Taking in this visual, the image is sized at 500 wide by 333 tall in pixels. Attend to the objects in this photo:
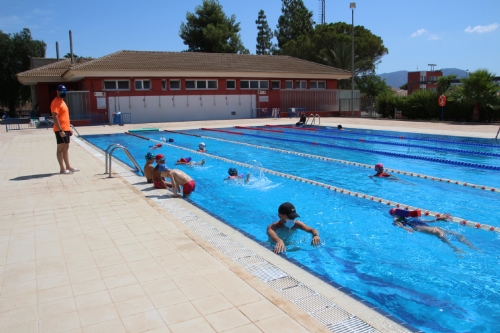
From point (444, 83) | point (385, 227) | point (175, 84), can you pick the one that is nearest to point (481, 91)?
point (444, 83)

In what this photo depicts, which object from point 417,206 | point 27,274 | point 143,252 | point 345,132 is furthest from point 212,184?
point 345,132

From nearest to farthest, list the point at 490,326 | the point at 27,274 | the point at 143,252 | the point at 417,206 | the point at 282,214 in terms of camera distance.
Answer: the point at 490,326 < the point at 27,274 < the point at 143,252 < the point at 282,214 < the point at 417,206

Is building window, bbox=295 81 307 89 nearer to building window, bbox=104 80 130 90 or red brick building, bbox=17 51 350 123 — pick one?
red brick building, bbox=17 51 350 123

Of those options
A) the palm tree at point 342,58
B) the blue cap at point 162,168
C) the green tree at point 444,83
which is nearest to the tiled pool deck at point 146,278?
the blue cap at point 162,168

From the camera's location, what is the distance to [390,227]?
657cm

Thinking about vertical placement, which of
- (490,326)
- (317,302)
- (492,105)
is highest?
(492,105)

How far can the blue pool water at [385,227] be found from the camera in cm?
428

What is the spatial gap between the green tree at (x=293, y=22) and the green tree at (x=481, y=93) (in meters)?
40.5

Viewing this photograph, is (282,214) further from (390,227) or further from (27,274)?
(27,274)

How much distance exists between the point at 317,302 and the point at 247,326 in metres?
0.73

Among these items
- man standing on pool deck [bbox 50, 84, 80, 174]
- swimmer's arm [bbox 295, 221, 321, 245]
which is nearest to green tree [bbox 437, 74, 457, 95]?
man standing on pool deck [bbox 50, 84, 80, 174]

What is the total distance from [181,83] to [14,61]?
25479 mm

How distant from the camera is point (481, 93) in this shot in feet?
78.6

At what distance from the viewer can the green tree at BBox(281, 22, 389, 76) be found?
4472 cm
